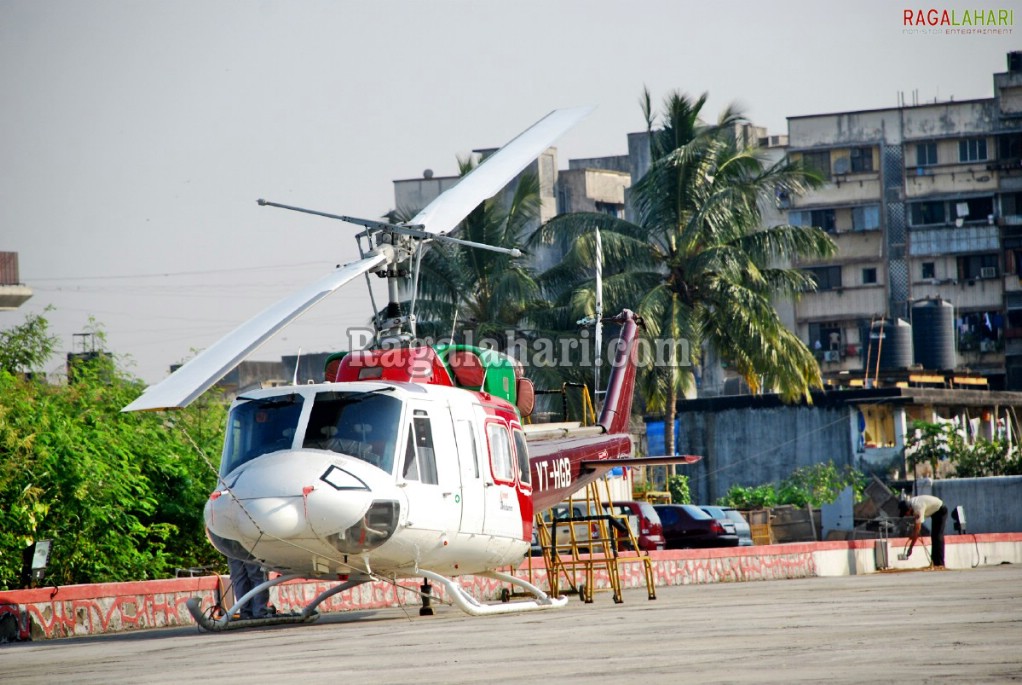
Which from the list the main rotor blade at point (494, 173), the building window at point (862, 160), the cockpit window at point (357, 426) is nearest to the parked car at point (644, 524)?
the main rotor blade at point (494, 173)

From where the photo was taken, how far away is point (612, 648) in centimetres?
998

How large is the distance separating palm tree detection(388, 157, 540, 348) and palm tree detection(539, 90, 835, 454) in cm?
123

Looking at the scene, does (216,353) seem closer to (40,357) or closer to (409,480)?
(409,480)

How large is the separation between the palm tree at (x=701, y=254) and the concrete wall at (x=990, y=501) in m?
6.47

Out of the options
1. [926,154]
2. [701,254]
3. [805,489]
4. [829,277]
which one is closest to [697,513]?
[701,254]

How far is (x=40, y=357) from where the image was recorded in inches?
1347

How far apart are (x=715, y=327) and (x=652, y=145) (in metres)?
5.49

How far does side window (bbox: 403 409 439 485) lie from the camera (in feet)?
45.3

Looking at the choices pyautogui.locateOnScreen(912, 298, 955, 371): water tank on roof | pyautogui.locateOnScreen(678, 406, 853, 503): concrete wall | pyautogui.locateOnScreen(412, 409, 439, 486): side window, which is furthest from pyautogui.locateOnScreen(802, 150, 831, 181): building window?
pyautogui.locateOnScreen(412, 409, 439, 486): side window

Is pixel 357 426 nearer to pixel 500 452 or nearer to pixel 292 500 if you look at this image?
pixel 292 500

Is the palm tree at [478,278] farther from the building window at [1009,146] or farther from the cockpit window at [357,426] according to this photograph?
the building window at [1009,146]

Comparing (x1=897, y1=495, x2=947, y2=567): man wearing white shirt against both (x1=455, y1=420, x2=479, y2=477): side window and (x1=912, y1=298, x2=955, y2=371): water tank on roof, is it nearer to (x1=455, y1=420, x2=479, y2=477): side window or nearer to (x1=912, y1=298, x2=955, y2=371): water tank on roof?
(x1=455, y1=420, x2=479, y2=477): side window

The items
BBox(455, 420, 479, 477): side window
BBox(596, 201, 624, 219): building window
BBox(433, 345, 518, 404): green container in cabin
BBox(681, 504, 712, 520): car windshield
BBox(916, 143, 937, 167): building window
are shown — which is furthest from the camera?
BBox(596, 201, 624, 219): building window

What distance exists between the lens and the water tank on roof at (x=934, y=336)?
67.1m
